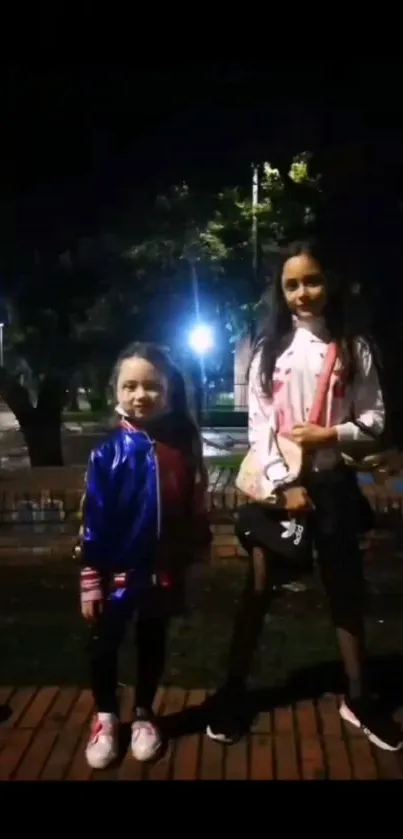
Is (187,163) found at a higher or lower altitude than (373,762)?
higher

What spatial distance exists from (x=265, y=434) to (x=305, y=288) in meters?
0.36

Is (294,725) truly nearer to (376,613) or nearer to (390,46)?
(376,613)

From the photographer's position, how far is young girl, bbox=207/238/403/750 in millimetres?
2201

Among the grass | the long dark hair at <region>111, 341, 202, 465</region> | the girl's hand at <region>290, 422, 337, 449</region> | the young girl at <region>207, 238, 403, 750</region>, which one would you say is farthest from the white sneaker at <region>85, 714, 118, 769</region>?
the girl's hand at <region>290, 422, 337, 449</region>

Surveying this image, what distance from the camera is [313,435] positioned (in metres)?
2.19

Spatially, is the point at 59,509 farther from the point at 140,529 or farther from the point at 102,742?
the point at 102,742

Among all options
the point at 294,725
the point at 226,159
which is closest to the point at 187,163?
the point at 226,159

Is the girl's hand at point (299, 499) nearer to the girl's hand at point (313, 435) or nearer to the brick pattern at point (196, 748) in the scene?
the girl's hand at point (313, 435)

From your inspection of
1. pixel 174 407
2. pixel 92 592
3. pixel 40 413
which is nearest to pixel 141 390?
pixel 174 407

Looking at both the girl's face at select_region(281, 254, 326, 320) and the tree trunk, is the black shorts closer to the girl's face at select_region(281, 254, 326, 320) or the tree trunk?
the girl's face at select_region(281, 254, 326, 320)

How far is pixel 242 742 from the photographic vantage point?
2.25 meters

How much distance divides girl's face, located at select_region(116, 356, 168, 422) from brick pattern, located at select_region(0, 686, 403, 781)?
2.29 ft

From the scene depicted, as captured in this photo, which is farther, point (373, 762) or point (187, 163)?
point (187, 163)

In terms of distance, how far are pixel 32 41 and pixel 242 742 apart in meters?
1.80
